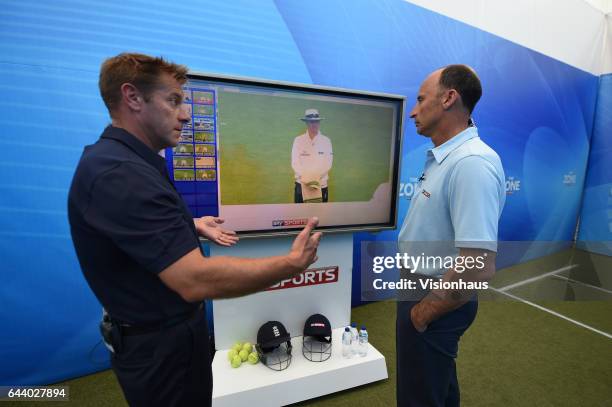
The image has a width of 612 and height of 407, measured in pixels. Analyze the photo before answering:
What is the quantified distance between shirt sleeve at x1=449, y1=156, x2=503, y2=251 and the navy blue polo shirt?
3.00 feet

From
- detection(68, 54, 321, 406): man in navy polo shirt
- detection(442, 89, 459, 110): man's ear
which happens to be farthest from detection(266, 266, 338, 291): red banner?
detection(442, 89, 459, 110): man's ear

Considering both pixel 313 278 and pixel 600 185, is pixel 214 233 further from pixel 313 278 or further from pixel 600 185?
pixel 600 185

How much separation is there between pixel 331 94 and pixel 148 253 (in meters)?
1.42

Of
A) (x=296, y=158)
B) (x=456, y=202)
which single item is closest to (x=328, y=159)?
(x=296, y=158)

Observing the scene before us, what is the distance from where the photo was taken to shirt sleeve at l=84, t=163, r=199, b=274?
2.38 ft

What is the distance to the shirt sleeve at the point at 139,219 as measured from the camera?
72 centimetres

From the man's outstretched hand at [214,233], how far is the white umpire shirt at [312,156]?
22.9 inches

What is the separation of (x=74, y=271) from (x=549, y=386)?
3161 mm

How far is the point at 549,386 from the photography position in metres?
1.99

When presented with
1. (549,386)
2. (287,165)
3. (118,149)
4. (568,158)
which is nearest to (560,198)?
(568,158)

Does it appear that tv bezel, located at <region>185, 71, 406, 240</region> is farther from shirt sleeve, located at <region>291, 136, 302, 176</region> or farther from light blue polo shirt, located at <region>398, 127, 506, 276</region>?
light blue polo shirt, located at <region>398, 127, 506, 276</region>

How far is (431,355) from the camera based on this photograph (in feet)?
4.12

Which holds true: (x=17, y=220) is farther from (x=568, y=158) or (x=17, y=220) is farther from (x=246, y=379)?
(x=568, y=158)

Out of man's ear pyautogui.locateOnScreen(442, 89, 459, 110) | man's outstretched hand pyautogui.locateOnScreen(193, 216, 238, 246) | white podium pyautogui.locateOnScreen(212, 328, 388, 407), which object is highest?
man's ear pyautogui.locateOnScreen(442, 89, 459, 110)
